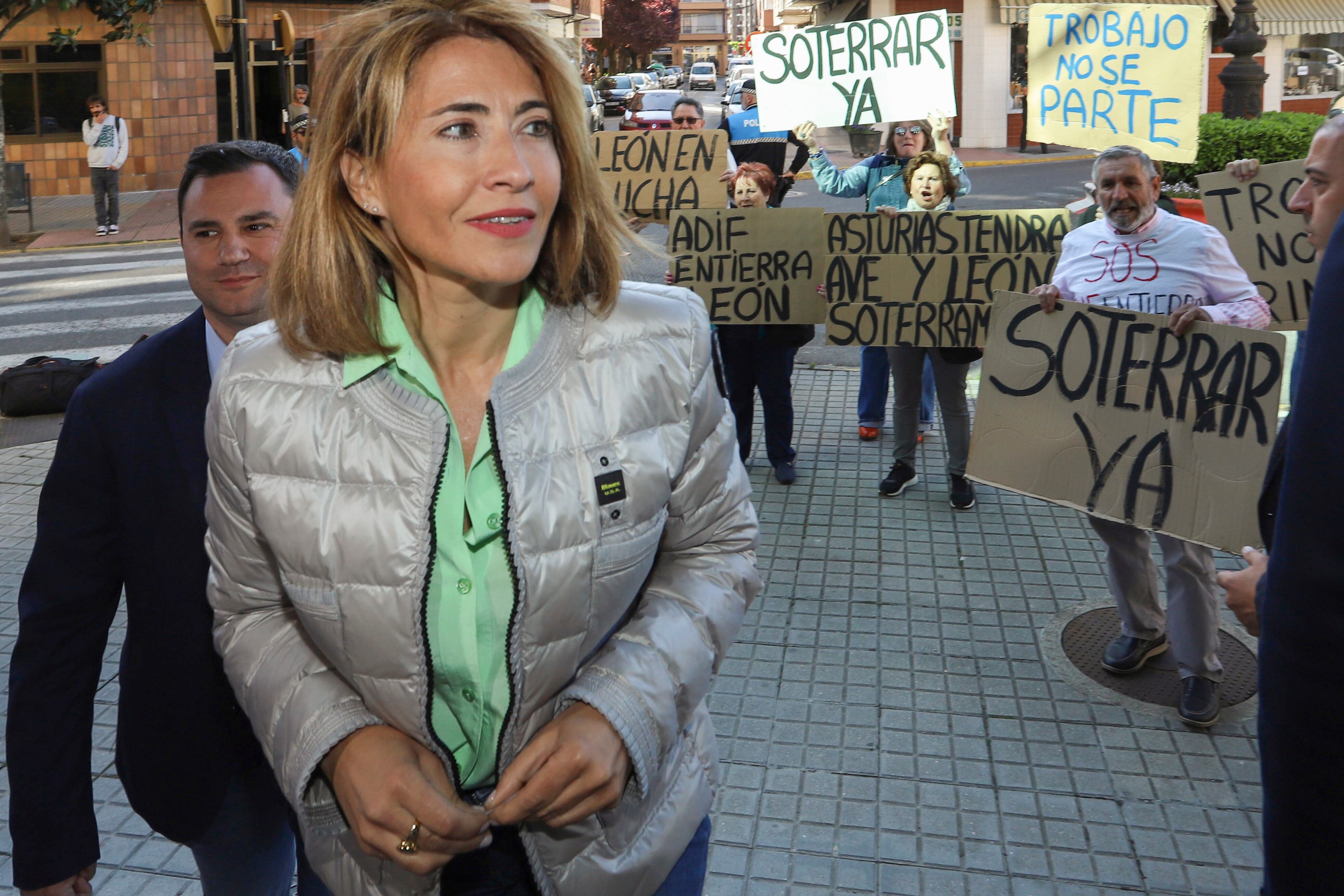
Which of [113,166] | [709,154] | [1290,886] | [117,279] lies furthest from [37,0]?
[1290,886]

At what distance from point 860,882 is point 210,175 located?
244 centimetres

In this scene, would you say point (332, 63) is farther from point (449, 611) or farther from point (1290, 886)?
point (1290, 886)

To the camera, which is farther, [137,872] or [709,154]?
[709,154]

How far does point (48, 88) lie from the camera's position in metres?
21.9

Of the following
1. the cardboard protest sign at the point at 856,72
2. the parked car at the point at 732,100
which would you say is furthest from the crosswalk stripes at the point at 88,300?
the parked car at the point at 732,100

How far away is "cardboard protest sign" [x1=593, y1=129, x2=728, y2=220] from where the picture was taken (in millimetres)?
7305

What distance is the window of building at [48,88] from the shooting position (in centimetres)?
2159

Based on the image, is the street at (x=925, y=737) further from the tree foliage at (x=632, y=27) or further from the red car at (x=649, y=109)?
the tree foliage at (x=632, y=27)

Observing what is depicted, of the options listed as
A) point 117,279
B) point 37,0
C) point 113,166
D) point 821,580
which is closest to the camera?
point 821,580

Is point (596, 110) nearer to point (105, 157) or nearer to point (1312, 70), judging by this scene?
point (105, 157)

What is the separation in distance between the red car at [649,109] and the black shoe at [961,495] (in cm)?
2463

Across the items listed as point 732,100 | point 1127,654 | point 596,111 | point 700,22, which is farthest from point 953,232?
point 700,22

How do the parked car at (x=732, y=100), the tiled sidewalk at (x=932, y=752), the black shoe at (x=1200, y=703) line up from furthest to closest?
the parked car at (x=732, y=100) < the black shoe at (x=1200, y=703) < the tiled sidewalk at (x=932, y=752)

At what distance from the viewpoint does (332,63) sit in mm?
1718
